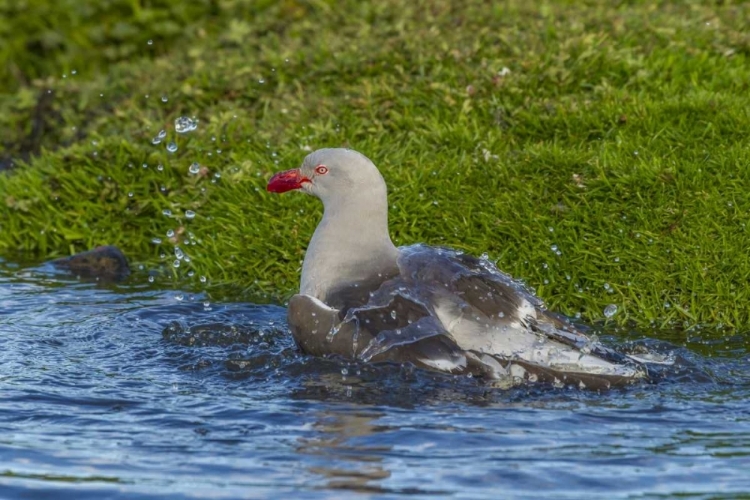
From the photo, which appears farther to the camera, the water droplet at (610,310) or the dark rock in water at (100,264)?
the dark rock in water at (100,264)

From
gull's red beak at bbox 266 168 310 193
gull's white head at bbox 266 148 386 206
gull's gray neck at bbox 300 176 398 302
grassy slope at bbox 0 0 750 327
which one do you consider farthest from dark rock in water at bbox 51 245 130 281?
gull's gray neck at bbox 300 176 398 302

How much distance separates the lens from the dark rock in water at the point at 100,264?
751cm

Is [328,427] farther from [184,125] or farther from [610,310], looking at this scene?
[184,125]

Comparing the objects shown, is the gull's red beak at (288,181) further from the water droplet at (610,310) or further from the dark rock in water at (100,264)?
the water droplet at (610,310)

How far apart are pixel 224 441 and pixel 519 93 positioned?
166 inches

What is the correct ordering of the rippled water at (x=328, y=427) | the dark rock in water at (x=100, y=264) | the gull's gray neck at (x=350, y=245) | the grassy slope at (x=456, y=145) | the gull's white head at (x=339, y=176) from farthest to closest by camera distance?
1. the dark rock in water at (x=100, y=264)
2. the grassy slope at (x=456, y=145)
3. the gull's white head at (x=339, y=176)
4. the gull's gray neck at (x=350, y=245)
5. the rippled water at (x=328, y=427)

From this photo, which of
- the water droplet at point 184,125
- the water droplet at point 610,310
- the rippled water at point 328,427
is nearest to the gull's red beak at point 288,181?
the rippled water at point 328,427

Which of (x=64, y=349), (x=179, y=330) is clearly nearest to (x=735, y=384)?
(x=179, y=330)

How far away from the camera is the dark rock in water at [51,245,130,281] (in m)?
7.51

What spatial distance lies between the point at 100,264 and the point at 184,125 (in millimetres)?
1196

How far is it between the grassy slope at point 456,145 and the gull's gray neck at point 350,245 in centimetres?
112

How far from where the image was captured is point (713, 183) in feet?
22.8

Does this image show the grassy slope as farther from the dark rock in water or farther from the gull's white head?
the gull's white head

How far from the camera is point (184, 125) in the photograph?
816 centimetres
